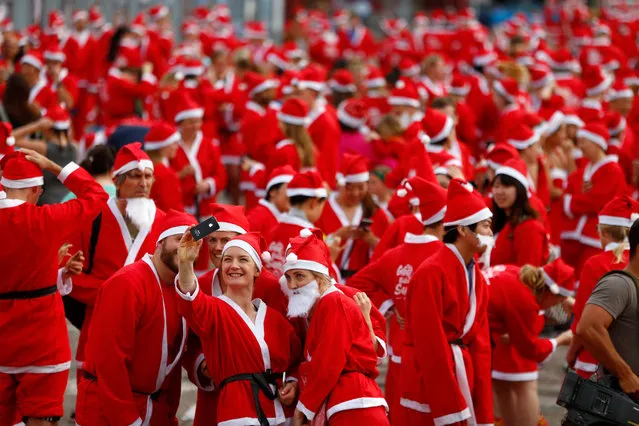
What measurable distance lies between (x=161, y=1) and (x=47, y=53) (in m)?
13.0

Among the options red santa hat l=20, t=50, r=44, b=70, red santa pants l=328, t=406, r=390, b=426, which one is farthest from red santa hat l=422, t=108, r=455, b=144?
red santa hat l=20, t=50, r=44, b=70

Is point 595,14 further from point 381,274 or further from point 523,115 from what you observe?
point 381,274

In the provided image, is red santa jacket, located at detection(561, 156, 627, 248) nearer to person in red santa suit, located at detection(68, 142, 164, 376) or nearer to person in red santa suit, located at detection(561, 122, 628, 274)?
person in red santa suit, located at detection(561, 122, 628, 274)

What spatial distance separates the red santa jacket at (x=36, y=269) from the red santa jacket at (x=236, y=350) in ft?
3.98

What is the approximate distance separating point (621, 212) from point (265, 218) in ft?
9.11

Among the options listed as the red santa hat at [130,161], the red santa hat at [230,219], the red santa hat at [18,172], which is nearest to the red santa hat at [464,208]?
the red santa hat at [230,219]

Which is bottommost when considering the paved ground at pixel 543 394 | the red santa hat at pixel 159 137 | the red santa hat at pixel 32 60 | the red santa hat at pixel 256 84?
the paved ground at pixel 543 394

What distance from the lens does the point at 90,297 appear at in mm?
6758

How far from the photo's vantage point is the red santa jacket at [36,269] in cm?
602

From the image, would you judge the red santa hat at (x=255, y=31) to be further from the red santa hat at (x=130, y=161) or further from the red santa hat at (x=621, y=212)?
the red santa hat at (x=621, y=212)

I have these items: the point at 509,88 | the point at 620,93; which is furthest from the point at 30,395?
the point at 620,93

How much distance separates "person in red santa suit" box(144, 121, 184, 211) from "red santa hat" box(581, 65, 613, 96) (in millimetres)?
8236

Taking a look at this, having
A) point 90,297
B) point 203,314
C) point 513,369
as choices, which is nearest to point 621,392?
point 513,369

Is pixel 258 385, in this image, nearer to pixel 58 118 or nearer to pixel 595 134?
pixel 58 118
